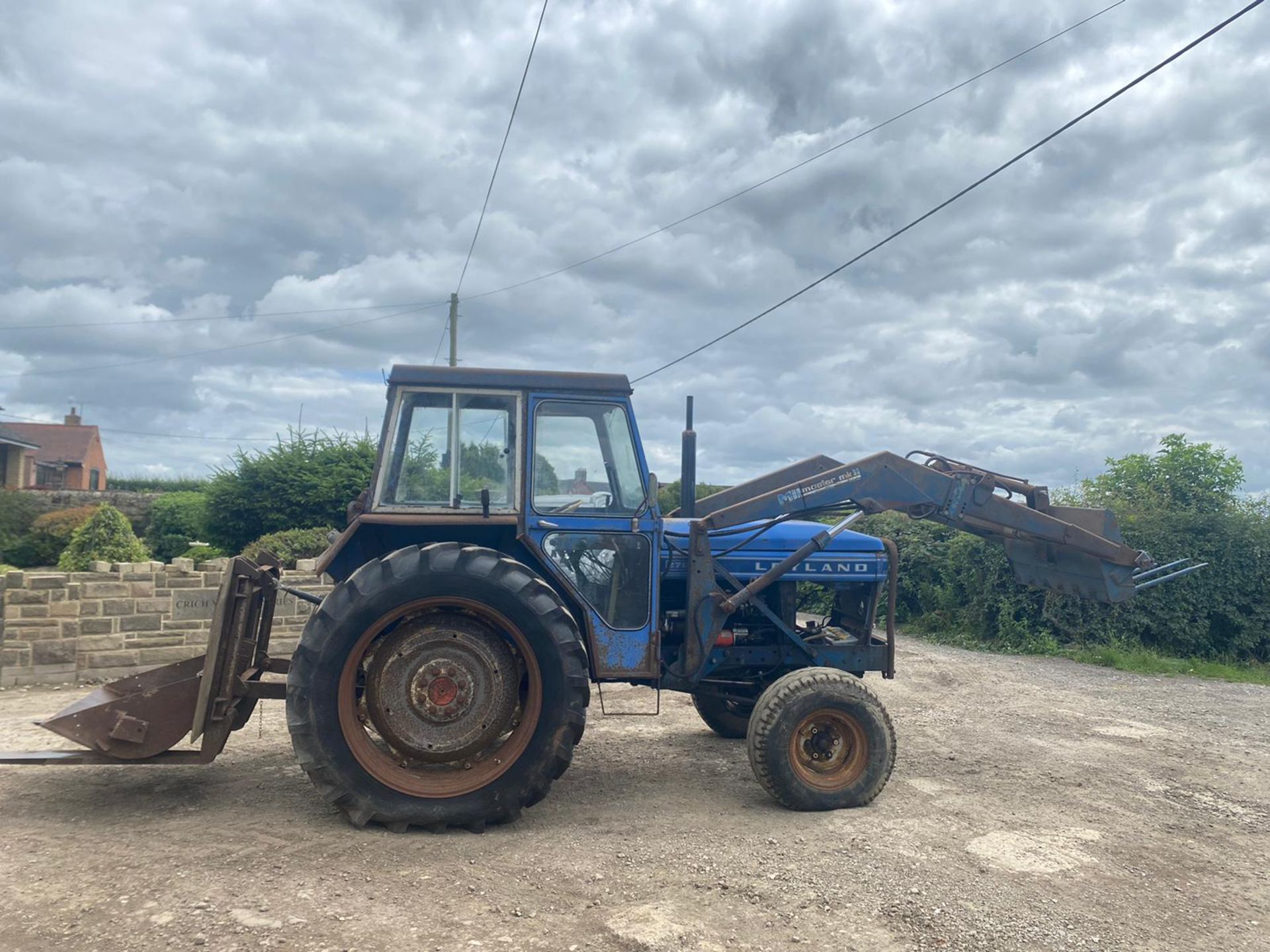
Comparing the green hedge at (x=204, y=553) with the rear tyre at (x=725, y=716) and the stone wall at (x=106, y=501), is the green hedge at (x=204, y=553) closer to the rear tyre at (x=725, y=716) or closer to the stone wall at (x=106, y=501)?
the rear tyre at (x=725, y=716)

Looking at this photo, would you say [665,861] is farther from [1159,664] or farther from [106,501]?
[106,501]

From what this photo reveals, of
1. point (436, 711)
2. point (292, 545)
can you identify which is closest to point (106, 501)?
point (292, 545)

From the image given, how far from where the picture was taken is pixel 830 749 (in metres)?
5.52

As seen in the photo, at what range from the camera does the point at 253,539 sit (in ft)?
48.7

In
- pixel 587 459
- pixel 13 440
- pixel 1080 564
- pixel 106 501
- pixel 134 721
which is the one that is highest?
pixel 13 440

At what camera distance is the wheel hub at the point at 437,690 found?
5.07 meters

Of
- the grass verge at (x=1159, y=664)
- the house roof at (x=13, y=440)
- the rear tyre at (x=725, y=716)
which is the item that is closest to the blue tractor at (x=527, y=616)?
the rear tyre at (x=725, y=716)

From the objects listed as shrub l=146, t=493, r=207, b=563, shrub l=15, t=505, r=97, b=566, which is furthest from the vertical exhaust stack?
shrub l=15, t=505, r=97, b=566

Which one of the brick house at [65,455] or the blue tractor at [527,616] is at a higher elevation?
the brick house at [65,455]

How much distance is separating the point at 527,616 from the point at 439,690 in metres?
0.66

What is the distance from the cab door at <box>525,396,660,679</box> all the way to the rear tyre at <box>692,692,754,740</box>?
196 cm

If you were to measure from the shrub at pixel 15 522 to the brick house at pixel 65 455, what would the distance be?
17.8m

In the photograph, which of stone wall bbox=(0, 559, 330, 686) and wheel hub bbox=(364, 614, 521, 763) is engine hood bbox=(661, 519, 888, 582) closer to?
wheel hub bbox=(364, 614, 521, 763)

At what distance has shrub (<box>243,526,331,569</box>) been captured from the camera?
12.6 meters
